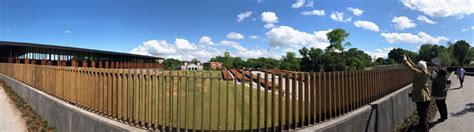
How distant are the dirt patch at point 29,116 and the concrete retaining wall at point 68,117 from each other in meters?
0.15

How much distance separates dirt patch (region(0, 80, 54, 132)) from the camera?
28.6 feet

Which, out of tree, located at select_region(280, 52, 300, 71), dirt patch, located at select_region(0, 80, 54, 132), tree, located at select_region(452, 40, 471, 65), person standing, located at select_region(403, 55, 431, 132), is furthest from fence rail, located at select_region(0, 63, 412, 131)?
tree, located at select_region(452, 40, 471, 65)

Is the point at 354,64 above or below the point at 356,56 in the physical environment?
below

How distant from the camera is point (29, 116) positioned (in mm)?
10156

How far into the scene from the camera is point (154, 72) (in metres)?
5.40

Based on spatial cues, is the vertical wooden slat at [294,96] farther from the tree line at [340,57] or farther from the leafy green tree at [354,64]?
the leafy green tree at [354,64]

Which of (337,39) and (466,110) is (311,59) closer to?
(337,39)

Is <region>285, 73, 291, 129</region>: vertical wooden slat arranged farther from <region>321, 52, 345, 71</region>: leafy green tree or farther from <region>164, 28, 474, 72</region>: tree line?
<region>321, 52, 345, 71</region>: leafy green tree

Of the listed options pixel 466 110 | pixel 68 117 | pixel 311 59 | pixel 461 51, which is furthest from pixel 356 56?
pixel 68 117

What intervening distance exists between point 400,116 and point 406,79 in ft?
15.4

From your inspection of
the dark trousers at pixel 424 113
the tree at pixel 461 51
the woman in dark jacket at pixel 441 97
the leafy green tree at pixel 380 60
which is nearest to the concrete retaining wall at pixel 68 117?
the dark trousers at pixel 424 113

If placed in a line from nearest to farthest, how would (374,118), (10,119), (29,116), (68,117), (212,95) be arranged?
(212,95)
(374,118)
(68,117)
(10,119)
(29,116)

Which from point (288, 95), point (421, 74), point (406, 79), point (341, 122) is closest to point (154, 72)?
point (288, 95)

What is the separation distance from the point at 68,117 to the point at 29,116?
417cm
